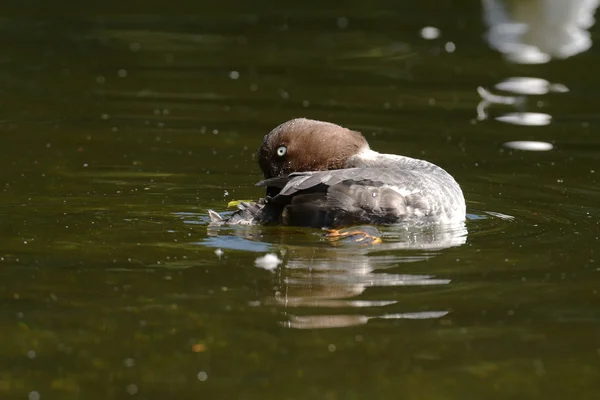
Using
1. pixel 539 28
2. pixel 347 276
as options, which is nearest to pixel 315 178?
pixel 347 276

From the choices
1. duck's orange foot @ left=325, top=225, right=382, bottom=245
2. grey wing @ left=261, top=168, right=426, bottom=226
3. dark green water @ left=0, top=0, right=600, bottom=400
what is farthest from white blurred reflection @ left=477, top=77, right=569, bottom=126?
duck's orange foot @ left=325, top=225, right=382, bottom=245

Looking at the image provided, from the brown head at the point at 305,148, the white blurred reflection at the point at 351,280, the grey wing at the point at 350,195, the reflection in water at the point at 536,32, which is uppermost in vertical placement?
the reflection in water at the point at 536,32

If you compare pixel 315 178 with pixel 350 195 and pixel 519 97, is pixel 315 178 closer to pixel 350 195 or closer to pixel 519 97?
pixel 350 195

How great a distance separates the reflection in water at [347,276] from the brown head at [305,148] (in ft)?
2.16

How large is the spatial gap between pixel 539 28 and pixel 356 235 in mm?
9653

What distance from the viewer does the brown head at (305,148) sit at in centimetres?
808

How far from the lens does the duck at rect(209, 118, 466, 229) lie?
7.46 m

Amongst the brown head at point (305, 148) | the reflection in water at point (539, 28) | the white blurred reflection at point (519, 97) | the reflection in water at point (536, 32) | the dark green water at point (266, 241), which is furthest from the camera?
the reflection in water at point (539, 28)

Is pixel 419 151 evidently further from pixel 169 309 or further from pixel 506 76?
pixel 169 309

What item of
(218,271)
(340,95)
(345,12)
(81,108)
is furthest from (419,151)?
(345,12)

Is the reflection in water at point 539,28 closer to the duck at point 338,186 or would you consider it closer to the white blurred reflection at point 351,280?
the duck at point 338,186

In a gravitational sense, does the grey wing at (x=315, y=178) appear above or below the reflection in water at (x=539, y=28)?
below

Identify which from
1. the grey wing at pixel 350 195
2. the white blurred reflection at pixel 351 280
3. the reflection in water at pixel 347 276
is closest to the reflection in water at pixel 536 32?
the grey wing at pixel 350 195

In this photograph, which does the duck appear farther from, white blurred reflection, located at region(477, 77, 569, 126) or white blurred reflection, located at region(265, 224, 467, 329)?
white blurred reflection, located at region(477, 77, 569, 126)
